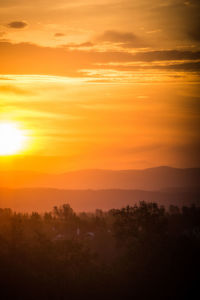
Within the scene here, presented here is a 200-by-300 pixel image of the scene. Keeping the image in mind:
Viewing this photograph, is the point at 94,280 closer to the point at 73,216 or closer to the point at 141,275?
the point at 141,275

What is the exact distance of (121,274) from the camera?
40.4 metres

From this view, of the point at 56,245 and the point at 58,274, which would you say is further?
the point at 56,245

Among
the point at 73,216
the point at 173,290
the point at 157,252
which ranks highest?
the point at 73,216

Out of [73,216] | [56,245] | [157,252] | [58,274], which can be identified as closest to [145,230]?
[157,252]

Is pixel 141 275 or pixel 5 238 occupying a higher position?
pixel 5 238

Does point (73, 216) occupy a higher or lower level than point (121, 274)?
higher

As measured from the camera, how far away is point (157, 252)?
143ft

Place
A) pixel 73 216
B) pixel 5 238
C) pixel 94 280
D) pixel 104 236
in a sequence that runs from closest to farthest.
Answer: pixel 94 280 → pixel 5 238 → pixel 104 236 → pixel 73 216

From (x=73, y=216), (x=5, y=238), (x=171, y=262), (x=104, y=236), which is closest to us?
(x=171, y=262)

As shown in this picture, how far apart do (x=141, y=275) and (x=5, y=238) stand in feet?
44.7

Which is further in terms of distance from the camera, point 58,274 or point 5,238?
point 5,238

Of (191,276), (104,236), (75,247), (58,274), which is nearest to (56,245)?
(75,247)

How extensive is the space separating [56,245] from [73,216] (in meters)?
33.8

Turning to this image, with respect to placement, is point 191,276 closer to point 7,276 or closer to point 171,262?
point 171,262
